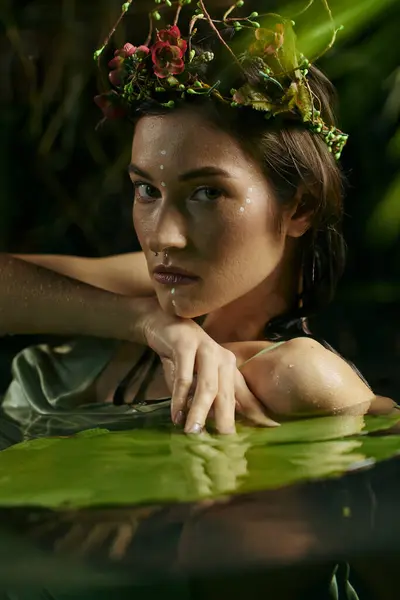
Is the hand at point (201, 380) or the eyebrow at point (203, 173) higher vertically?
the eyebrow at point (203, 173)

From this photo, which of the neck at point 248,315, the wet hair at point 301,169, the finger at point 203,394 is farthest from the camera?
the neck at point 248,315

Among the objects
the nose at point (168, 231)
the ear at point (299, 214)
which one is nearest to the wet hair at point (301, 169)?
the ear at point (299, 214)

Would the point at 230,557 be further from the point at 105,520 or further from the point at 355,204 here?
the point at 355,204

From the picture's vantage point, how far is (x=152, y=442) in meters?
0.96

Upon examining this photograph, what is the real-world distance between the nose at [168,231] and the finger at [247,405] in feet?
0.57

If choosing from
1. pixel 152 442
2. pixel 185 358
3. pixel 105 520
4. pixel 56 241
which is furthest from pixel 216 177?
pixel 56 241

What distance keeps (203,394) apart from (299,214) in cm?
31

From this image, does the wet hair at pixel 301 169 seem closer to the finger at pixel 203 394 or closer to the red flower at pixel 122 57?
the red flower at pixel 122 57

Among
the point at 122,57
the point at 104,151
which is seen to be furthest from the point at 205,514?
the point at 104,151

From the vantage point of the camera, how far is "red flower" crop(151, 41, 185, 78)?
1050 millimetres

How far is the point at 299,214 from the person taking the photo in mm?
1138

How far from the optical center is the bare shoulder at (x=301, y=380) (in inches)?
39.5

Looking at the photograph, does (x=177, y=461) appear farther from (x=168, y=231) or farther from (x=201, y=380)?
(x=168, y=231)

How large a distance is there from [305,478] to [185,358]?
25cm
